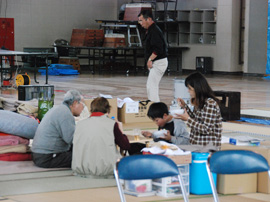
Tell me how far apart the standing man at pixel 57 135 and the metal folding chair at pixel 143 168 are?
8.21 feet

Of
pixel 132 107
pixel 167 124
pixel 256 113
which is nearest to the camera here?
pixel 167 124

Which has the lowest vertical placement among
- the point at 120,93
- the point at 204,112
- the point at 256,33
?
the point at 120,93

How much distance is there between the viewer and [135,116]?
384 inches

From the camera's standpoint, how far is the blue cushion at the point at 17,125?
6.86 metres

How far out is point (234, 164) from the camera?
394cm

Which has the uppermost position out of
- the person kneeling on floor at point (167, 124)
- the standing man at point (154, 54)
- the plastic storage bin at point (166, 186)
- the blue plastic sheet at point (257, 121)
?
the standing man at point (154, 54)

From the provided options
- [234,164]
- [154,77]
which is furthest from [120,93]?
[234,164]

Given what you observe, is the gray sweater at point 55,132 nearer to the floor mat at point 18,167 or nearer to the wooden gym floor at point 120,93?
the floor mat at point 18,167

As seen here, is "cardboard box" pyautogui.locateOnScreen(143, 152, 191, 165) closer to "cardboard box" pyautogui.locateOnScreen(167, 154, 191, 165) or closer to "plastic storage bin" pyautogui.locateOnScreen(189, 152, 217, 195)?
"cardboard box" pyautogui.locateOnScreen(167, 154, 191, 165)

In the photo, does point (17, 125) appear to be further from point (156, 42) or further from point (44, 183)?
point (156, 42)

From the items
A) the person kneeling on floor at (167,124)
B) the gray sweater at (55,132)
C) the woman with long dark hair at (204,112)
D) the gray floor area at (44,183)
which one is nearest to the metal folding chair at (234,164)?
the woman with long dark hair at (204,112)

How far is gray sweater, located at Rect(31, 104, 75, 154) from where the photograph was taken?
6.25m

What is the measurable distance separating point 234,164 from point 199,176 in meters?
1.36

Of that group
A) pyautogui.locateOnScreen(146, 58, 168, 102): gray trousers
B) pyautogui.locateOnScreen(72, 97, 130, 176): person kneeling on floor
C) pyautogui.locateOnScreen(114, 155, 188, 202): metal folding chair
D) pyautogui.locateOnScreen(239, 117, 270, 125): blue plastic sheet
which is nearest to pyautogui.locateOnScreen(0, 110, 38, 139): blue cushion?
pyautogui.locateOnScreen(72, 97, 130, 176): person kneeling on floor
